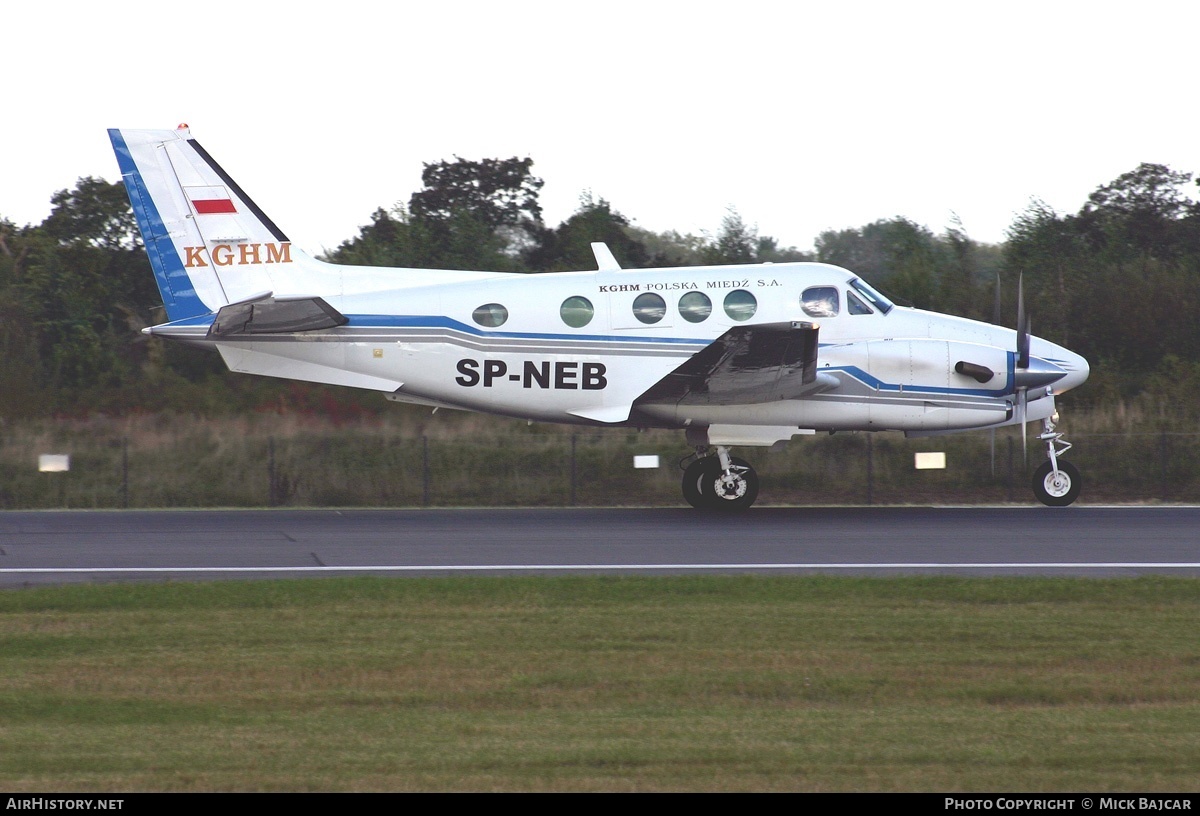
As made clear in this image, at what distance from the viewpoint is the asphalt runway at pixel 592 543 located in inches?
560

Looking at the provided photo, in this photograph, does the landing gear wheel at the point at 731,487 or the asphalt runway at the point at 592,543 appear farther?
the landing gear wheel at the point at 731,487

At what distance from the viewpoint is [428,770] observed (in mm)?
6719

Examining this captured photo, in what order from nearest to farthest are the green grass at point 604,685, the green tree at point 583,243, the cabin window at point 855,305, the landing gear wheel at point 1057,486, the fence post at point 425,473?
1. the green grass at point 604,685
2. the cabin window at point 855,305
3. the landing gear wheel at point 1057,486
4. the fence post at point 425,473
5. the green tree at point 583,243

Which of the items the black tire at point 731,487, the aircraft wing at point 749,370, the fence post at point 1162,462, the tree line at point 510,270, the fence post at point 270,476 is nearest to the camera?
the aircraft wing at point 749,370

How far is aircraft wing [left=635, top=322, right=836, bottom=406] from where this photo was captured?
18.4 m

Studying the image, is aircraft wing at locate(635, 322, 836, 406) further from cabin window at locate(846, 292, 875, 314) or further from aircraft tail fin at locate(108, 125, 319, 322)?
aircraft tail fin at locate(108, 125, 319, 322)

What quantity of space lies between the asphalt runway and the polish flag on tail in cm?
500

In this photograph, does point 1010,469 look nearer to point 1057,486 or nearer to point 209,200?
point 1057,486

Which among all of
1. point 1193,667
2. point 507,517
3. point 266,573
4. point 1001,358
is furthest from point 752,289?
point 1193,667

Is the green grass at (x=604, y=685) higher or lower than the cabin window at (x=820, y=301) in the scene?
lower

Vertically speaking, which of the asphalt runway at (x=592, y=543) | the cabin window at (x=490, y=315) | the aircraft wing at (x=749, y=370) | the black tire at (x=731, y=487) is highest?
the cabin window at (x=490, y=315)

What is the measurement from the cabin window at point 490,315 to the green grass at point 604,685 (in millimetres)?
7315

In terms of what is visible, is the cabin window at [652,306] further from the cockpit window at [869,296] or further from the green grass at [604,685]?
the green grass at [604,685]

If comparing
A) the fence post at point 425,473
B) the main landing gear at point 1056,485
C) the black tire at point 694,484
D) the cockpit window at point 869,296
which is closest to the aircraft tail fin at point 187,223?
the fence post at point 425,473
